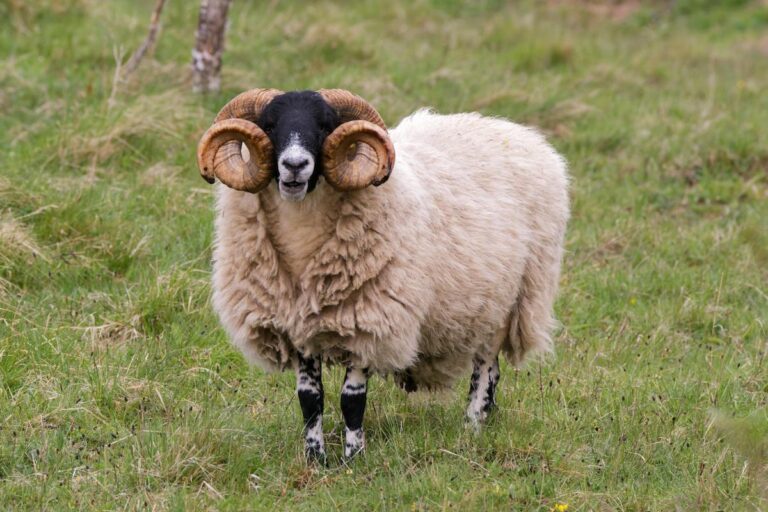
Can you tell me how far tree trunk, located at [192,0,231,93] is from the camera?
33.4 feet

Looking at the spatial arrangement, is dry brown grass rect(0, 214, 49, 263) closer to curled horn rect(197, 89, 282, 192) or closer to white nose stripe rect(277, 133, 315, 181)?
curled horn rect(197, 89, 282, 192)

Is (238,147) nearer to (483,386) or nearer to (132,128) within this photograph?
(483,386)

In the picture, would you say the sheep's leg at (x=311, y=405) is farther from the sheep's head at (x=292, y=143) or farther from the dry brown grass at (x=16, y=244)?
the dry brown grass at (x=16, y=244)

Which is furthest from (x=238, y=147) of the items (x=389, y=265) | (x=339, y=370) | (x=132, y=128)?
(x=132, y=128)

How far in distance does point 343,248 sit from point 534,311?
1.49 metres

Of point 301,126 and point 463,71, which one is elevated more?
point 301,126

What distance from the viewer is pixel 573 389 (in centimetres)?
613

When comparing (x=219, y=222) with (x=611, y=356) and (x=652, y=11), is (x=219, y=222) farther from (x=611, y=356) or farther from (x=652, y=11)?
(x=652, y=11)

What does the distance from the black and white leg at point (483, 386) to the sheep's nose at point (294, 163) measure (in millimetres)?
1883

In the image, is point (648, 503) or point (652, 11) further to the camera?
point (652, 11)

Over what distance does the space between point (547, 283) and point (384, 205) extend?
1436mm

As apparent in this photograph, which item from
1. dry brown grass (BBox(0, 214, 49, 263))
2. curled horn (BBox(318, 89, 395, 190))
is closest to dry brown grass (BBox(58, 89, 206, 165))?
dry brown grass (BBox(0, 214, 49, 263))

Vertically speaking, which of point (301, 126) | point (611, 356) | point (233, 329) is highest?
point (301, 126)

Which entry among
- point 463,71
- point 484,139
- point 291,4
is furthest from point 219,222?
point 291,4
